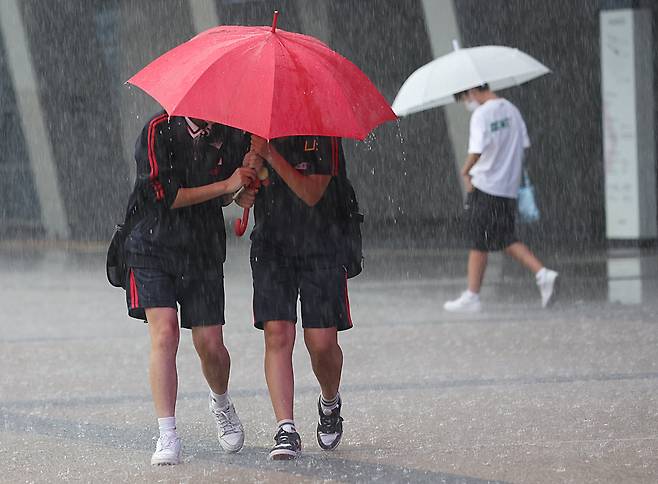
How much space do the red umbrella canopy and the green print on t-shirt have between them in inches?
182

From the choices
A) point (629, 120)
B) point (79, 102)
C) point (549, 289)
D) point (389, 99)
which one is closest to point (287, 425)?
point (549, 289)

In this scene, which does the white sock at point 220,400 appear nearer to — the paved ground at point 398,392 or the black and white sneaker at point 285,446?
the paved ground at point 398,392

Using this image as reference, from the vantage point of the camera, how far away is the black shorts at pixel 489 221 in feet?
30.9

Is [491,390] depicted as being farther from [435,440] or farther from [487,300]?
[487,300]

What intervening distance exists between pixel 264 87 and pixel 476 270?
201 inches

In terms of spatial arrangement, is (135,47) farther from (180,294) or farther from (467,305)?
(180,294)

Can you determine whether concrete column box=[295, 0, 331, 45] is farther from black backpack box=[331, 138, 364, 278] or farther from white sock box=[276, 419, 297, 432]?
white sock box=[276, 419, 297, 432]

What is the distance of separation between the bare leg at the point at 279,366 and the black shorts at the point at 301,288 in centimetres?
4

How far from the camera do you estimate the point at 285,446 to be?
4938mm

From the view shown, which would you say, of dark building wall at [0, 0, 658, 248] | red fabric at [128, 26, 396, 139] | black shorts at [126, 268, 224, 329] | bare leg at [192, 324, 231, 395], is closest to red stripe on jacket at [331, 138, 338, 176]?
red fabric at [128, 26, 396, 139]

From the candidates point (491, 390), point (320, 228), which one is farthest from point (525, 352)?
point (320, 228)

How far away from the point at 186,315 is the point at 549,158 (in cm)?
1146

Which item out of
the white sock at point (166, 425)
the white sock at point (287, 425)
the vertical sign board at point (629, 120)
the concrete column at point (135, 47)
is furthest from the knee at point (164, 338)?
the concrete column at point (135, 47)

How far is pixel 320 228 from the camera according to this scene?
506 centimetres
